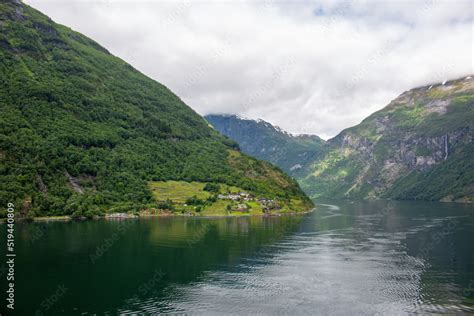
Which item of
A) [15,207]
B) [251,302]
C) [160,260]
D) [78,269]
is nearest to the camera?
[251,302]

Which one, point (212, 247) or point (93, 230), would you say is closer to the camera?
point (212, 247)

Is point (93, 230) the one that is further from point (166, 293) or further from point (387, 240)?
point (387, 240)

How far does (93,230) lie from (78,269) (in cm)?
6801

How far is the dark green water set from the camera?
7650 cm

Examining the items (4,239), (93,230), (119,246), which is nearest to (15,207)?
(93,230)

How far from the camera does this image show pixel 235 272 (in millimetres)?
101875

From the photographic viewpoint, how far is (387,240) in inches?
6225

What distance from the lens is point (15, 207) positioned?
187250mm

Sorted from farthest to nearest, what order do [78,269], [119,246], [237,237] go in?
[237,237], [119,246], [78,269]

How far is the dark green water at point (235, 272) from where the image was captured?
3012 inches

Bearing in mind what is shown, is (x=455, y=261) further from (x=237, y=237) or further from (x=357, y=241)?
(x=237, y=237)

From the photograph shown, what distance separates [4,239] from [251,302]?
89102 mm

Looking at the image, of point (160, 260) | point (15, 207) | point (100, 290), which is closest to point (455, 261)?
point (160, 260)

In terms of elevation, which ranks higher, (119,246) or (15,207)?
(15,207)
